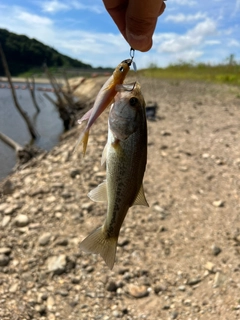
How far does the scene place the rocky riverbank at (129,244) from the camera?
4371mm

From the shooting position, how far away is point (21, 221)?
229 inches

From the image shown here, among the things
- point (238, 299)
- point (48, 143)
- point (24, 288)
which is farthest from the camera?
point (48, 143)

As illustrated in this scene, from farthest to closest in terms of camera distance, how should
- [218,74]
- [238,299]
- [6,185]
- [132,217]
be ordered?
[218,74], [6,185], [132,217], [238,299]

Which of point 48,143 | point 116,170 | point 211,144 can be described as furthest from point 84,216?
point 48,143

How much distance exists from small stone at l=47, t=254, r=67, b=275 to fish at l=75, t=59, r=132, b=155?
305 centimetres

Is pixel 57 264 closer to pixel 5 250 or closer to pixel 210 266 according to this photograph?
pixel 5 250

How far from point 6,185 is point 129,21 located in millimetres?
5458

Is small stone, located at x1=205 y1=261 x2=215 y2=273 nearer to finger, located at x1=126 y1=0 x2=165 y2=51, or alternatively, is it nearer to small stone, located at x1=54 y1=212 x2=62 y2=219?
small stone, located at x1=54 y1=212 x2=62 y2=219

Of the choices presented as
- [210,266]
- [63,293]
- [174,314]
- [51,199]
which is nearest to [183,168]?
[51,199]

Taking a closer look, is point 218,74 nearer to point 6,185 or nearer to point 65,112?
point 65,112

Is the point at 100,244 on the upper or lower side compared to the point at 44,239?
upper

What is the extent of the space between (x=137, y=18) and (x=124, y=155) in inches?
31.9

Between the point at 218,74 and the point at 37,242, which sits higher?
the point at 218,74

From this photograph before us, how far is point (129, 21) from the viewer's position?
228 cm
